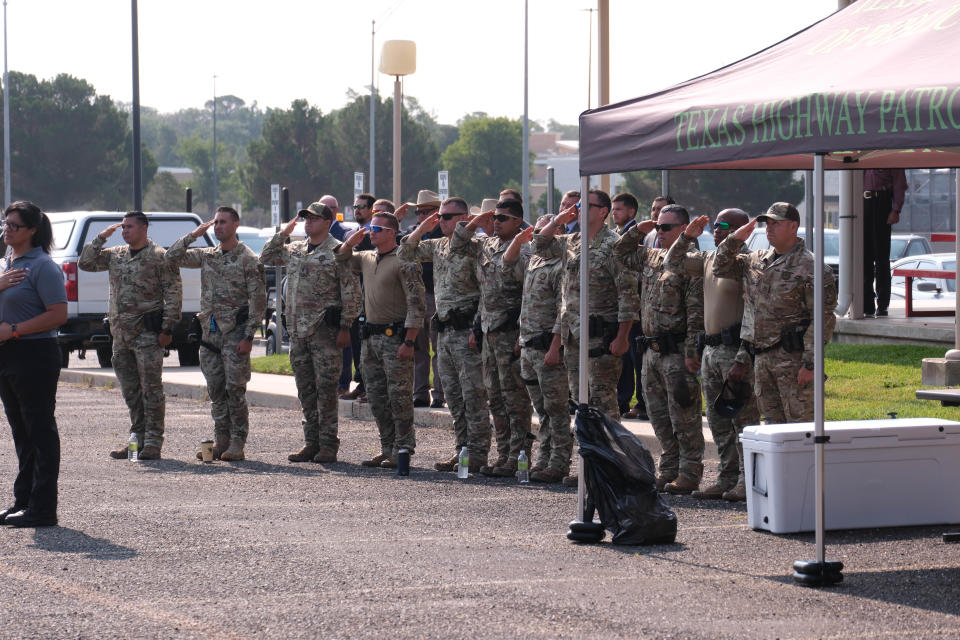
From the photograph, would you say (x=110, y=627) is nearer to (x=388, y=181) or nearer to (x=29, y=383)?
(x=29, y=383)

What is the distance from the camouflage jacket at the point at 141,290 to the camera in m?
12.8

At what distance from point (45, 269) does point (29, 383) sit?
0.75 metres

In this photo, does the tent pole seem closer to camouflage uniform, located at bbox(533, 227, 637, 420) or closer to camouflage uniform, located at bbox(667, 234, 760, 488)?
camouflage uniform, located at bbox(667, 234, 760, 488)

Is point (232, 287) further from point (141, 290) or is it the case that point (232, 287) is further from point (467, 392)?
point (467, 392)

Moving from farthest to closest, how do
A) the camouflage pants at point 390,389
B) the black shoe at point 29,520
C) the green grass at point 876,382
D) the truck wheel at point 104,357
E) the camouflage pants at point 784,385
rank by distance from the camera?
the truck wheel at point 104,357, the green grass at point 876,382, the camouflage pants at point 390,389, the camouflage pants at point 784,385, the black shoe at point 29,520

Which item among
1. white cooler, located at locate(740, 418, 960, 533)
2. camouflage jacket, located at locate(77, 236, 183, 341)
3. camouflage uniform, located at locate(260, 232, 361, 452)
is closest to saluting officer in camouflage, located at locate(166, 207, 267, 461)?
camouflage jacket, located at locate(77, 236, 183, 341)

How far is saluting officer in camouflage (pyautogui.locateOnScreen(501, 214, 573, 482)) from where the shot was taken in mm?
10984

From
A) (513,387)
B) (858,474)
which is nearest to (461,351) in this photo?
(513,387)

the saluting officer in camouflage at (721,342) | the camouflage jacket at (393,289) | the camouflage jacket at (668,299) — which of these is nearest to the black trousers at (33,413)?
the camouflage jacket at (393,289)

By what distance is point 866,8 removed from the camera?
8.34 m

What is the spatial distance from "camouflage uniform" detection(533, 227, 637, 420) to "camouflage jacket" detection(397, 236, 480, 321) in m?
0.92

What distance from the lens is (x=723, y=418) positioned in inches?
410

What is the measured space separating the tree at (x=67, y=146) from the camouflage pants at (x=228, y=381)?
278ft

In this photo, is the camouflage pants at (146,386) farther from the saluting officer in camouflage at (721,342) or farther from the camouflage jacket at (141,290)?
the saluting officer in camouflage at (721,342)
